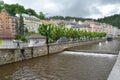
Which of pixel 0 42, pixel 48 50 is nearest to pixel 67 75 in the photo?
pixel 0 42

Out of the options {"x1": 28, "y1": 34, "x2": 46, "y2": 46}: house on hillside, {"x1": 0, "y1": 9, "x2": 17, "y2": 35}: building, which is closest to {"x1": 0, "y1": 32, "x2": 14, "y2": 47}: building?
{"x1": 28, "y1": 34, "x2": 46, "y2": 46}: house on hillside

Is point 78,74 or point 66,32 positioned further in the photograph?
point 66,32

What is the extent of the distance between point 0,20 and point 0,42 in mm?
59391

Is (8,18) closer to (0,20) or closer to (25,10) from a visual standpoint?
(0,20)

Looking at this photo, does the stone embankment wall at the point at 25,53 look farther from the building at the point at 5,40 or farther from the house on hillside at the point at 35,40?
the building at the point at 5,40

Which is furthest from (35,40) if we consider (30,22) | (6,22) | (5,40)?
(30,22)

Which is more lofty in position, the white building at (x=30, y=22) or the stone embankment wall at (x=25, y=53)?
the white building at (x=30, y=22)

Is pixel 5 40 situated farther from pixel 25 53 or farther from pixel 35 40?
pixel 35 40

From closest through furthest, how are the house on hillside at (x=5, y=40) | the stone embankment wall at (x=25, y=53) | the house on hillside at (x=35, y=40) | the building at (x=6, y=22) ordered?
the stone embankment wall at (x=25, y=53)
the house on hillside at (x=5, y=40)
the house on hillside at (x=35, y=40)
the building at (x=6, y=22)

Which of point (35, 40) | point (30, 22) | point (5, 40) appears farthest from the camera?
point (30, 22)

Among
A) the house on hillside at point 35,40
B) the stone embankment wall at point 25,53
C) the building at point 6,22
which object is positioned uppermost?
the building at point 6,22

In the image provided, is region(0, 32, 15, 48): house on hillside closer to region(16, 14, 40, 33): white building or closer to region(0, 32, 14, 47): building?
region(0, 32, 14, 47): building

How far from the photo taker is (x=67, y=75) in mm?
24281

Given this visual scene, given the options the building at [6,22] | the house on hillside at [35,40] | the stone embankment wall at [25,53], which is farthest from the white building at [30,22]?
the house on hillside at [35,40]
